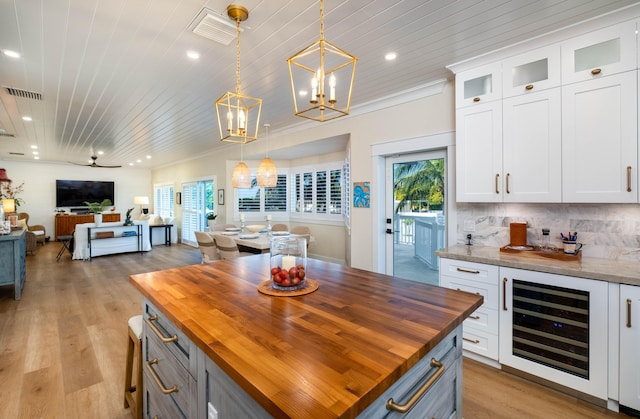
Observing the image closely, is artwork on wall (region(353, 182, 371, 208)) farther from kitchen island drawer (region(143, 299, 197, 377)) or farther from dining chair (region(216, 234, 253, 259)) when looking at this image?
kitchen island drawer (region(143, 299, 197, 377))

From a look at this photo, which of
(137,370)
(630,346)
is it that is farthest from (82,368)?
(630,346)

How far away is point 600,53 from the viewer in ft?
7.12

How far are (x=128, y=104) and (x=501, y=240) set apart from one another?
16.2ft

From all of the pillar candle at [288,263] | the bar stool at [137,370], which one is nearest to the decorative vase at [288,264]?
the pillar candle at [288,263]

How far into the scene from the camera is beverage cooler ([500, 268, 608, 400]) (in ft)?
6.41

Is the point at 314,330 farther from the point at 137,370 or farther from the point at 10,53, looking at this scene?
the point at 10,53

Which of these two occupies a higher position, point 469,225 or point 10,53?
point 10,53

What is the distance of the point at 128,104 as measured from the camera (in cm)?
404

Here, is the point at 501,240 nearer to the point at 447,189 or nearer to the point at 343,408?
the point at 447,189

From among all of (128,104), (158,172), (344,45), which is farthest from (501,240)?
(158,172)

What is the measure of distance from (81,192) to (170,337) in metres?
12.3

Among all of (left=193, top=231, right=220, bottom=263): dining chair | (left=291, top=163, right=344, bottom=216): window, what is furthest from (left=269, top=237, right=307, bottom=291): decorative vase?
(left=291, top=163, right=344, bottom=216): window

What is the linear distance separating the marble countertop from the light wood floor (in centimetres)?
90

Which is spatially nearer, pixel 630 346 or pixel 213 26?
pixel 630 346
